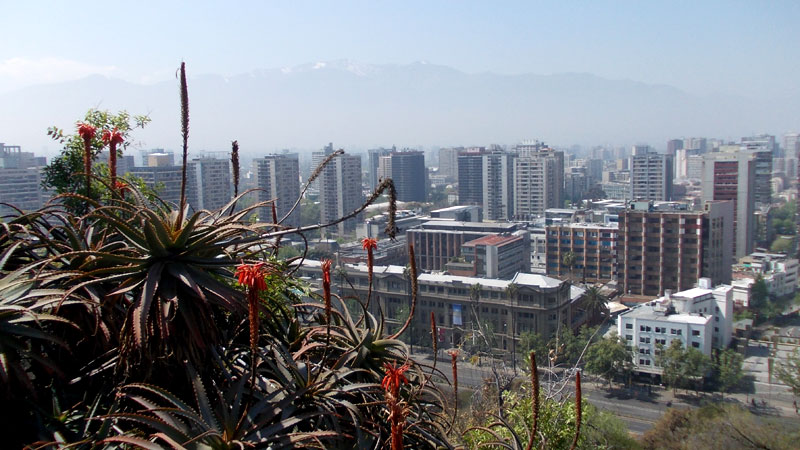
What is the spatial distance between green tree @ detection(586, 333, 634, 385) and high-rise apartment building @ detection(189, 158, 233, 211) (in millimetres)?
18843

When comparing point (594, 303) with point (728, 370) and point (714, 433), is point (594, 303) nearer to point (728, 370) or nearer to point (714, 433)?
point (728, 370)

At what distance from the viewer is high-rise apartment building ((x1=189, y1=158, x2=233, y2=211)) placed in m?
28.6

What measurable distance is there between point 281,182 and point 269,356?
32.3 m

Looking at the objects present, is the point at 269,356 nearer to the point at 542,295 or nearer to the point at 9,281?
the point at 9,281

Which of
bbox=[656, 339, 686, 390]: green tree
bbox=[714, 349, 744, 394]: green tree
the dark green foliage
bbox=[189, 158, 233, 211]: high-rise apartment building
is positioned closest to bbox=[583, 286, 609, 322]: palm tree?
bbox=[656, 339, 686, 390]: green tree

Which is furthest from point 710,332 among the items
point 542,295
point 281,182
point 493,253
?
point 281,182

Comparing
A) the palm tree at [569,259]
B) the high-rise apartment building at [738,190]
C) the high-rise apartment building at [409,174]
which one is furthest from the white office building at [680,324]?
the high-rise apartment building at [409,174]

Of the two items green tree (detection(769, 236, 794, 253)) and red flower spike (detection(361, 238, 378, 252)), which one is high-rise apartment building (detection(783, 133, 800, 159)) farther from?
red flower spike (detection(361, 238, 378, 252))

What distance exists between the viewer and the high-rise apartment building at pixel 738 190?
27.9 m

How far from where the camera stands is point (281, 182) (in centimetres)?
3353

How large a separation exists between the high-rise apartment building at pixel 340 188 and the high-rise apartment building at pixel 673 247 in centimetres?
1782

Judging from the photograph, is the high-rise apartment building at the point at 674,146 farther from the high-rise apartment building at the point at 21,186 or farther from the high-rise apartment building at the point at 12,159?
the high-rise apartment building at the point at 21,186

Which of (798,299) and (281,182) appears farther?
(281,182)

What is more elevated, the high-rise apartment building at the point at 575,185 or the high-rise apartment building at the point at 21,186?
the high-rise apartment building at the point at 21,186
